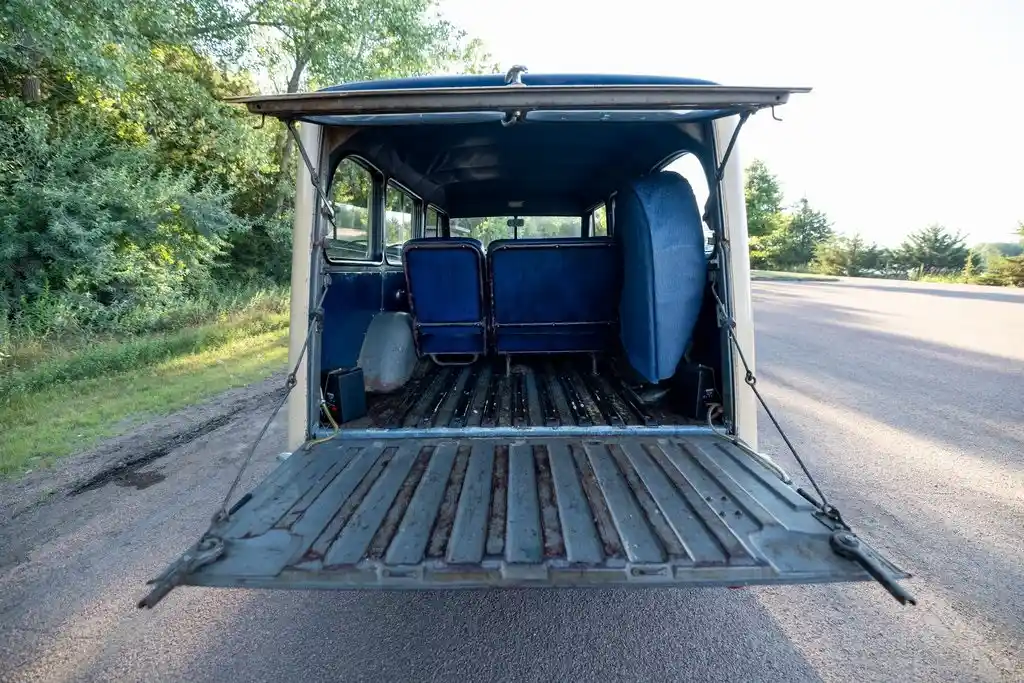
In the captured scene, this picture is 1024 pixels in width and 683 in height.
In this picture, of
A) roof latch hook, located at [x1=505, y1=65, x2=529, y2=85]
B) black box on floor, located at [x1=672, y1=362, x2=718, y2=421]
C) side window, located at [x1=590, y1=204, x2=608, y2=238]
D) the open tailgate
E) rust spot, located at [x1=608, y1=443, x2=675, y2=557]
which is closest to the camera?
the open tailgate

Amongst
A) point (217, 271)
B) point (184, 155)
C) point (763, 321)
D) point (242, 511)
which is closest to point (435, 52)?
point (184, 155)

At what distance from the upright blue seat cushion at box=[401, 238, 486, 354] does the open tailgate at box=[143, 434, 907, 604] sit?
171 centimetres

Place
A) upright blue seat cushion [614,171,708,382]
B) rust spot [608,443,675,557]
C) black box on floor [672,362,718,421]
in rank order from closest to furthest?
rust spot [608,443,675,557]
upright blue seat cushion [614,171,708,382]
black box on floor [672,362,718,421]

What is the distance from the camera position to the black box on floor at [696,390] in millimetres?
3217

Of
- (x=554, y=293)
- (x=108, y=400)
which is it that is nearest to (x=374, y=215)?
(x=554, y=293)

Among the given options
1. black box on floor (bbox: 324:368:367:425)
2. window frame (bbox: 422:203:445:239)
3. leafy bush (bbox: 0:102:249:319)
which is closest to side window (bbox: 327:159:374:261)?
black box on floor (bbox: 324:368:367:425)

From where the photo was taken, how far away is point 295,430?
2941mm

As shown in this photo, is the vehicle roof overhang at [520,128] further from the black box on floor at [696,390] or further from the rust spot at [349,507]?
the rust spot at [349,507]

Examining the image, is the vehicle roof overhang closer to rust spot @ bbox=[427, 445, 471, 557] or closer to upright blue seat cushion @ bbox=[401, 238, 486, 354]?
upright blue seat cushion @ bbox=[401, 238, 486, 354]

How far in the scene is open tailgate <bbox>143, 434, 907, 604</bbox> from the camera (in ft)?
5.87

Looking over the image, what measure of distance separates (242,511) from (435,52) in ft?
50.7

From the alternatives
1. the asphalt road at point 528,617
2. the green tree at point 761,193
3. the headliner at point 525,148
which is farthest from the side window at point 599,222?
the green tree at point 761,193

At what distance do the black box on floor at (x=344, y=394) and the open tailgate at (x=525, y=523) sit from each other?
0.51 meters

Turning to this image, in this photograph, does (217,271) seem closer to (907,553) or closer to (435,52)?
(435,52)
